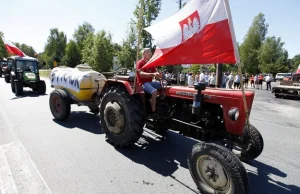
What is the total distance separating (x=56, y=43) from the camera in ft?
222

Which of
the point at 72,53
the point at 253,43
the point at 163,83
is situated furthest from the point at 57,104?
the point at 72,53

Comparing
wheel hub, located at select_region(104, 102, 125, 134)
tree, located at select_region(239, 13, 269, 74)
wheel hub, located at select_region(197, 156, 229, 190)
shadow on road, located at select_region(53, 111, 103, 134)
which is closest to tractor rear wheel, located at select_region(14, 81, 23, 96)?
shadow on road, located at select_region(53, 111, 103, 134)

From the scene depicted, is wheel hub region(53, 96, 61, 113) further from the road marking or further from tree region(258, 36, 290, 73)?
tree region(258, 36, 290, 73)

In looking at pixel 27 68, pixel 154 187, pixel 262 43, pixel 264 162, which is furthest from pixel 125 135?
pixel 262 43

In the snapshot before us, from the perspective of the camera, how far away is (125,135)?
4312 mm

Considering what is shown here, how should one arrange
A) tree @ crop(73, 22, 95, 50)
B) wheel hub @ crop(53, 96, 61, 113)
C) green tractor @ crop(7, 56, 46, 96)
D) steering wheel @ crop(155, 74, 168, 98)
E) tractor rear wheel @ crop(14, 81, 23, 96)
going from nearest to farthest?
steering wheel @ crop(155, 74, 168, 98), wheel hub @ crop(53, 96, 61, 113), tractor rear wheel @ crop(14, 81, 23, 96), green tractor @ crop(7, 56, 46, 96), tree @ crop(73, 22, 95, 50)

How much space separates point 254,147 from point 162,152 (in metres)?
1.66

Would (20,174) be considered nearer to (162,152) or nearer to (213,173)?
(162,152)

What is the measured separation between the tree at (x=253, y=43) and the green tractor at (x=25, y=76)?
47.4 metres

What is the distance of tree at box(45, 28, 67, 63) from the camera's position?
222 ft

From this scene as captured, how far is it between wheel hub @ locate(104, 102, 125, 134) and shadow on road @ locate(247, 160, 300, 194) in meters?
2.41

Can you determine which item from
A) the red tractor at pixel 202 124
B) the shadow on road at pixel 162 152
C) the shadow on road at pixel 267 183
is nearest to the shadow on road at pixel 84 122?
the red tractor at pixel 202 124

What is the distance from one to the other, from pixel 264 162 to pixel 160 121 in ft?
6.67

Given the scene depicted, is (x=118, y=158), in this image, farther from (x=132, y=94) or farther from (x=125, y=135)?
(x=132, y=94)
